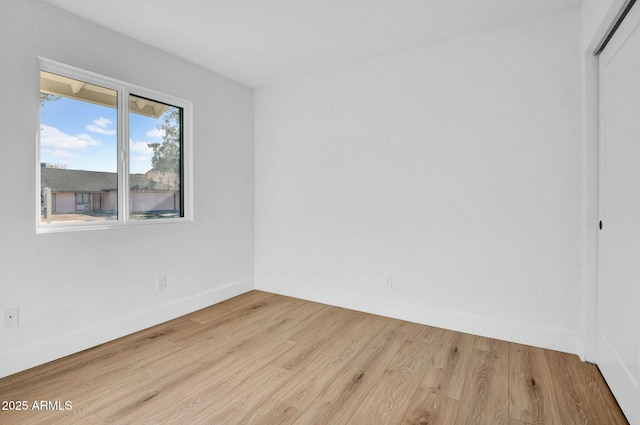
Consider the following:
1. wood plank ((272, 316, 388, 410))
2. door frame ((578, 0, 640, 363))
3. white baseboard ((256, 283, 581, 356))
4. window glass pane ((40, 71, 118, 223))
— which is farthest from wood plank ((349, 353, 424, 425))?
window glass pane ((40, 71, 118, 223))

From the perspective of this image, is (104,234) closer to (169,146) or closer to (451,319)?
(169,146)

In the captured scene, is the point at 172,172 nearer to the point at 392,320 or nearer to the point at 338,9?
the point at 338,9

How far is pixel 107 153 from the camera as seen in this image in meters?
2.70

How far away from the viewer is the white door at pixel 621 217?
1.61 m

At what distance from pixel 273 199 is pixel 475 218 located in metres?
2.26

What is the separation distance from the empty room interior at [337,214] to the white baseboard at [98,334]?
2 centimetres

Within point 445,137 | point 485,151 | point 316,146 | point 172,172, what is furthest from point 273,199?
point 485,151

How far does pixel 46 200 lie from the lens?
233 centimetres

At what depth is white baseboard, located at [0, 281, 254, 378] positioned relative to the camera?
2.13 metres

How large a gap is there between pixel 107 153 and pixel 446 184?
2934 mm

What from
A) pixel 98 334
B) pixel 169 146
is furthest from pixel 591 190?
pixel 98 334

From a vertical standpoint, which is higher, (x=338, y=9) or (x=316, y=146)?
(x=338, y=9)

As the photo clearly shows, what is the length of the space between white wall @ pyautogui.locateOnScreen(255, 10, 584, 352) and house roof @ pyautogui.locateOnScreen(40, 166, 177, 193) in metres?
1.54

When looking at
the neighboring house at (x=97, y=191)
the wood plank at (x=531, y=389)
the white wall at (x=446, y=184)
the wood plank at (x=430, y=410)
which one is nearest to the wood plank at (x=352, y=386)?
the wood plank at (x=430, y=410)
